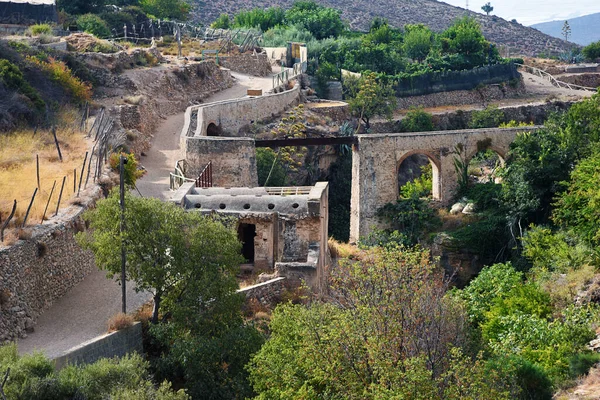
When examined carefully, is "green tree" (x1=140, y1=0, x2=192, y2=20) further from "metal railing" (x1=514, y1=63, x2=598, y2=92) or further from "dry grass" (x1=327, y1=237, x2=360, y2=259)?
"dry grass" (x1=327, y1=237, x2=360, y2=259)

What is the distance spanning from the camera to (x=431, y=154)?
31688 mm

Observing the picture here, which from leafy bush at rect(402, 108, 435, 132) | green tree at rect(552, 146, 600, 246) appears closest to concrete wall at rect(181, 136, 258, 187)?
green tree at rect(552, 146, 600, 246)

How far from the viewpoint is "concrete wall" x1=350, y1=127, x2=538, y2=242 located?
3103cm

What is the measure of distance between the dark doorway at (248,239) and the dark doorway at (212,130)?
1217 cm

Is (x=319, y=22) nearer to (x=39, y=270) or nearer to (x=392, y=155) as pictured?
(x=392, y=155)

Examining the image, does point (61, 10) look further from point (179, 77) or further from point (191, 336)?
point (191, 336)

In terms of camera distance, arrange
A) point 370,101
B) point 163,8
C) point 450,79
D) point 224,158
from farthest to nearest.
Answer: point 163,8 < point 450,79 < point 370,101 < point 224,158

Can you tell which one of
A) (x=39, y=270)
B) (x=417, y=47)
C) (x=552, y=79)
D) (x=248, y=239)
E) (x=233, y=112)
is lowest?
(x=248, y=239)

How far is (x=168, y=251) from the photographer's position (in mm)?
17953

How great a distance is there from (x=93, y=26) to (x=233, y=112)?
15416 millimetres

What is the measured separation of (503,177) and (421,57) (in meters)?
27.8

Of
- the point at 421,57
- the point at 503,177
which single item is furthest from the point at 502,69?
the point at 503,177

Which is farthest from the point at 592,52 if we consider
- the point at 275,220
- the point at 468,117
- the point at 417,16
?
the point at 275,220

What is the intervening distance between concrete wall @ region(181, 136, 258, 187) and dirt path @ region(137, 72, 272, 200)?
1.21 metres
